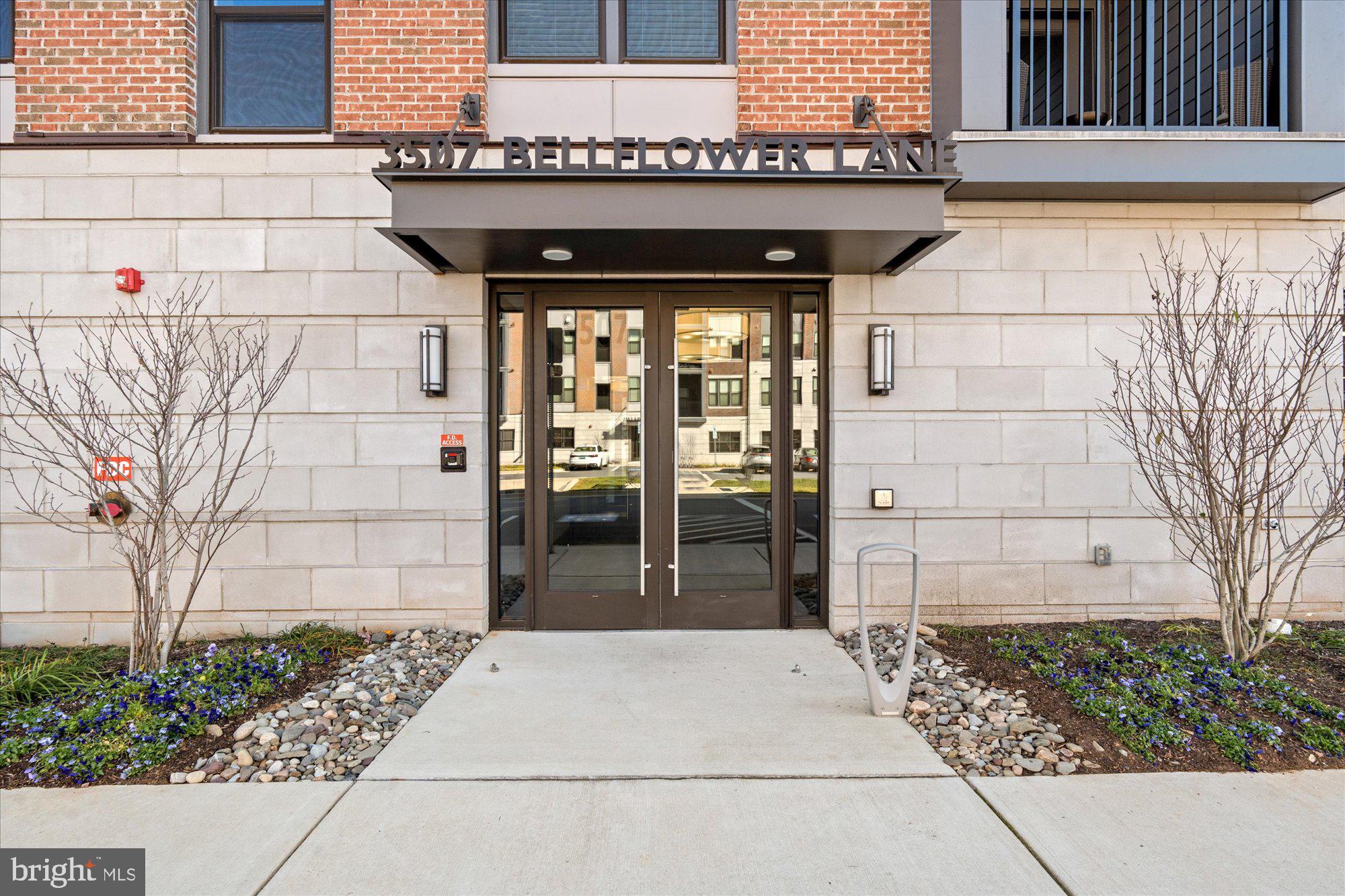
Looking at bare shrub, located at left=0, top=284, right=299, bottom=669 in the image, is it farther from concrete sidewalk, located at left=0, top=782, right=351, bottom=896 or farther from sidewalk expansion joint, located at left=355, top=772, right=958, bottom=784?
sidewalk expansion joint, located at left=355, top=772, right=958, bottom=784

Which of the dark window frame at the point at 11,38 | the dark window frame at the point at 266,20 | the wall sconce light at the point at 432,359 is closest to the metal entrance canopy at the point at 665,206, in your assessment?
the wall sconce light at the point at 432,359

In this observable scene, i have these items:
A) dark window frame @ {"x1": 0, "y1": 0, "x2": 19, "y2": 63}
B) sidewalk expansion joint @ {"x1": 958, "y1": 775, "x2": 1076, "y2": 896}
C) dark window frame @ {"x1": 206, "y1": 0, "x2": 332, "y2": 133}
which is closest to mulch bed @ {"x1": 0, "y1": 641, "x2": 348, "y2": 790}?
sidewalk expansion joint @ {"x1": 958, "y1": 775, "x2": 1076, "y2": 896}

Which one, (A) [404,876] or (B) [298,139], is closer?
(A) [404,876]

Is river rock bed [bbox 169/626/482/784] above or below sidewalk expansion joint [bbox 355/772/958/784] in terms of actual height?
above

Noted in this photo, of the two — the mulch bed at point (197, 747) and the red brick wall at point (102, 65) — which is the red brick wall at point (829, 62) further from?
the mulch bed at point (197, 747)

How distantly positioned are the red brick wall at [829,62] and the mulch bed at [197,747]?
5133mm

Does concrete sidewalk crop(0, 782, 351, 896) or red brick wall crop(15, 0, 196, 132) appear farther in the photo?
red brick wall crop(15, 0, 196, 132)

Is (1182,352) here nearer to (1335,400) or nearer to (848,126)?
(1335,400)

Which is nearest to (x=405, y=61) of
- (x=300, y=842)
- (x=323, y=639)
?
(x=323, y=639)

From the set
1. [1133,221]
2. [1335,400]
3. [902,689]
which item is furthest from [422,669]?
[1335,400]

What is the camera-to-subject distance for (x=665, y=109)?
539cm

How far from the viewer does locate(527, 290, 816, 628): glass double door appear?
555 cm

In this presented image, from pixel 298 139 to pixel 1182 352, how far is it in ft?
21.9

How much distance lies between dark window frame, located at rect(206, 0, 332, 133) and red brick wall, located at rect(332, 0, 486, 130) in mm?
263
